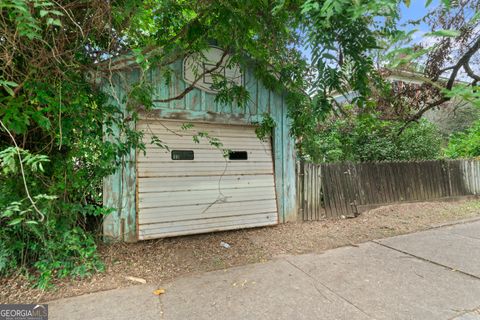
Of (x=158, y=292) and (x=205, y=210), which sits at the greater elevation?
(x=205, y=210)

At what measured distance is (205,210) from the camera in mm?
4215

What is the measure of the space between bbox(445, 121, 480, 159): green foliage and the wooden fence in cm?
191

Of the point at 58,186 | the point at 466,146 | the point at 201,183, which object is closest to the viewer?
the point at 58,186

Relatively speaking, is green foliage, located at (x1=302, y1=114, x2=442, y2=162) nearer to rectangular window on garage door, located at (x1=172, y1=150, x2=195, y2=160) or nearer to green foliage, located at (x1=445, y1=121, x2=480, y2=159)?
green foliage, located at (x1=445, y1=121, x2=480, y2=159)

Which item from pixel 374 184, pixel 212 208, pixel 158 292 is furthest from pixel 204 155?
pixel 374 184

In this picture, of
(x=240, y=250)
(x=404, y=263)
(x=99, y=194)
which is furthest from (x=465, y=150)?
(x=99, y=194)

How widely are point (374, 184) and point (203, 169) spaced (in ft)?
13.1

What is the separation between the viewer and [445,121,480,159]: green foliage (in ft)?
28.4

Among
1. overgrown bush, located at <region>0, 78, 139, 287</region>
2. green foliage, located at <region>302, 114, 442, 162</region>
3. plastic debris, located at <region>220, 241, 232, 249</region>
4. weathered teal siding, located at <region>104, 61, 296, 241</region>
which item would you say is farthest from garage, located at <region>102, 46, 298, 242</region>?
green foliage, located at <region>302, 114, 442, 162</region>

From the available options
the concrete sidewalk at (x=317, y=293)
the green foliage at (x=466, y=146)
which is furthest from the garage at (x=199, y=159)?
the green foliage at (x=466, y=146)

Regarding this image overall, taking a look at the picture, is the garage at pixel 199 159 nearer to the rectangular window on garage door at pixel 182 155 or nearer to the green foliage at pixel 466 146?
the rectangular window on garage door at pixel 182 155

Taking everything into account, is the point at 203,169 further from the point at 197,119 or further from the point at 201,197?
the point at 197,119

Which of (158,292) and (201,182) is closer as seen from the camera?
(158,292)

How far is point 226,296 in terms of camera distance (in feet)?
8.28
